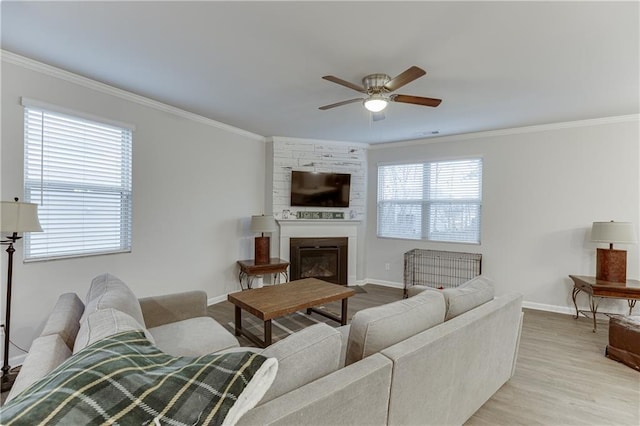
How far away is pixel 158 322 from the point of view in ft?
7.86

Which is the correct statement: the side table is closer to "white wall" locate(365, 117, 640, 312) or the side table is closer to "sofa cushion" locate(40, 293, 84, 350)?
"sofa cushion" locate(40, 293, 84, 350)

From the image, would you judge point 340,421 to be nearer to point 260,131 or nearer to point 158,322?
point 158,322

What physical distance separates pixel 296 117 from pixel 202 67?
1532 mm

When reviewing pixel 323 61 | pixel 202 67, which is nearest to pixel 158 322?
pixel 202 67

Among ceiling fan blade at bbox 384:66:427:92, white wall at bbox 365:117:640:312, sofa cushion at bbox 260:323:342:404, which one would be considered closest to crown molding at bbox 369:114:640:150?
white wall at bbox 365:117:640:312

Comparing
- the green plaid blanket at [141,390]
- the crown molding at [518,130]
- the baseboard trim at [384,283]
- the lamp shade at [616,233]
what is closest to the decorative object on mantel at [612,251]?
the lamp shade at [616,233]

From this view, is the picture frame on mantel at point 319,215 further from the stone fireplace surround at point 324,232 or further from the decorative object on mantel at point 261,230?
the decorative object on mantel at point 261,230

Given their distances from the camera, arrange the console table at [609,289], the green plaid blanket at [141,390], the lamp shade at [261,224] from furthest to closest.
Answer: the lamp shade at [261,224] → the console table at [609,289] → the green plaid blanket at [141,390]

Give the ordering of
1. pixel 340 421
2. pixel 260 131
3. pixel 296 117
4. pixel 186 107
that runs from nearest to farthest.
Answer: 1. pixel 340 421
2. pixel 186 107
3. pixel 296 117
4. pixel 260 131

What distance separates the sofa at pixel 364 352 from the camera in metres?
1.08

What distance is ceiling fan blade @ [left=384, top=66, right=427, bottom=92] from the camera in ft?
6.88

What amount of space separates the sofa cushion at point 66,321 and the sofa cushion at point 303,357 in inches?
43.0

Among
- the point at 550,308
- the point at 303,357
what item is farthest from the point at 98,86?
the point at 550,308

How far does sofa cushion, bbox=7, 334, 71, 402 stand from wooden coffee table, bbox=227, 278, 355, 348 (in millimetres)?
1381
